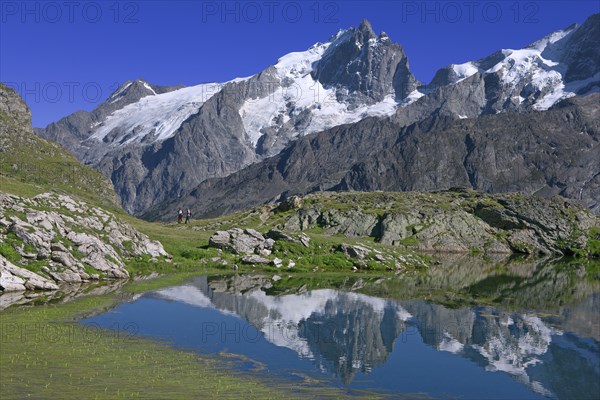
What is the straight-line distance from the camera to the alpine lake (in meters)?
26.4

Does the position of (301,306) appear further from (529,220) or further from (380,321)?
(529,220)

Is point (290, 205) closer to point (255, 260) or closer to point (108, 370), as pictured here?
point (255, 260)

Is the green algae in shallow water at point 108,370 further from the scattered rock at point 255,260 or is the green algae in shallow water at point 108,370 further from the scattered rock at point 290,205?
the scattered rock at point 290,205

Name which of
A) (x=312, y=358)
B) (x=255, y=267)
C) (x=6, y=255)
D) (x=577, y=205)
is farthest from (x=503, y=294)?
(x=577, y=205)

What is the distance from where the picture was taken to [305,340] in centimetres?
3656

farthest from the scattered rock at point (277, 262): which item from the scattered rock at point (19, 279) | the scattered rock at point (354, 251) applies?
the scattered rock at point (19, 279)

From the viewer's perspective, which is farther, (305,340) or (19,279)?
(19,279)

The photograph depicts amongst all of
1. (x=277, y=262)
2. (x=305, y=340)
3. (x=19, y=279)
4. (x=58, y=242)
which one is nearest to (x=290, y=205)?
(x=277, y=262)

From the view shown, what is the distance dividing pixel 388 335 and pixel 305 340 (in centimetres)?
580

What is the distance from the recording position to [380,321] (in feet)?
142

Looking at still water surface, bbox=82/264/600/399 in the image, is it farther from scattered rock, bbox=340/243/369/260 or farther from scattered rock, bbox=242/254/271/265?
scattered rock, bbox=340/243/369/260

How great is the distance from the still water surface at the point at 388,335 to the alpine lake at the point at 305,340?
0.11m

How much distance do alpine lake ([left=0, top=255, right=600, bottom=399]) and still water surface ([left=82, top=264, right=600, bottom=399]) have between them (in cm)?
11

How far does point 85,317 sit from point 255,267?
3402cm
